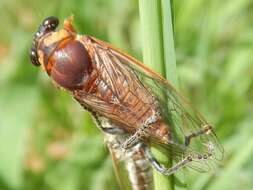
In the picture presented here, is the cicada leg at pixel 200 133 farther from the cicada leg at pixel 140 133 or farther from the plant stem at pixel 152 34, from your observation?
the plant stem at pixel 152 34

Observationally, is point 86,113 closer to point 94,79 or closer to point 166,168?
point 94,79

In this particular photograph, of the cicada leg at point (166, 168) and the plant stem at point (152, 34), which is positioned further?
the cicada leg at point (166, 168)

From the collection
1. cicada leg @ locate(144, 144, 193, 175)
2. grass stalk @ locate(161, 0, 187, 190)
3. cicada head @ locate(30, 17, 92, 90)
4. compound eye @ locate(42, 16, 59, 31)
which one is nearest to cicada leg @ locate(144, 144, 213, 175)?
cicada leg @ locate(144, 144, 193, 175)

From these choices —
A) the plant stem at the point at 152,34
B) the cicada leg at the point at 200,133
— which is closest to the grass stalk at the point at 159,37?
the plant stem at the point at 152,34

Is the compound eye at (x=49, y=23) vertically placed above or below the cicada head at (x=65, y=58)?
above

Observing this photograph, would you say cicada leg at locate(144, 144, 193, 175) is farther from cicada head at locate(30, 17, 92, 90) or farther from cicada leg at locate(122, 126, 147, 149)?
cicada head at locate(30, 17, 92, 90)

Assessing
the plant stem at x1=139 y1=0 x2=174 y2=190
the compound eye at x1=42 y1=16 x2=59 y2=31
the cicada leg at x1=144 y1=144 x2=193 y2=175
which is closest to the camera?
the plant stem at x1=139 y1=0 x2=174 y2=190

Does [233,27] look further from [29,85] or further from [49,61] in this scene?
[49,61]
